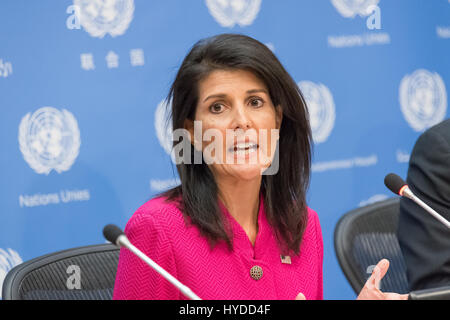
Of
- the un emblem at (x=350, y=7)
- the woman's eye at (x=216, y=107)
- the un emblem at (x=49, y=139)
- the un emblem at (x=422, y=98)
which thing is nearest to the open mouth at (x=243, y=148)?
the woman's eye at (x=216, y=107)

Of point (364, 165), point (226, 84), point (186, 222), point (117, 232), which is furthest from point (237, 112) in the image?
point (364, 165)

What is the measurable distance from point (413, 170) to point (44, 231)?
1505 millimetres

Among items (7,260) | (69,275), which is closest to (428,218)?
(69,275)

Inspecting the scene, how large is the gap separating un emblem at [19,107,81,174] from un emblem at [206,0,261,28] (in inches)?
33.2

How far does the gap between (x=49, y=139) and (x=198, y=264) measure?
126 centimetres

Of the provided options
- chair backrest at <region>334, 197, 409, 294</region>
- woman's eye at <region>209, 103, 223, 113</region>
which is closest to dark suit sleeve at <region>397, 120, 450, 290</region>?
chair backrest at <region>334, 197, 409, 294</region>

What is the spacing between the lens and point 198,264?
154 cm

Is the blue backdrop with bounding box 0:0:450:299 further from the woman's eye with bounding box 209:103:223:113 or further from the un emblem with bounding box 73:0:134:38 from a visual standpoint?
the woman's eye with bounding box 209:103:223:113

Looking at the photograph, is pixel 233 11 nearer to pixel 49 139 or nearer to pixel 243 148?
pixel 49 139

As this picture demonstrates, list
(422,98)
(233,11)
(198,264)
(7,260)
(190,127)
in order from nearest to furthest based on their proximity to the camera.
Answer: (198,264) < (190,127) < (7,260) < (233,11) < (422,98)

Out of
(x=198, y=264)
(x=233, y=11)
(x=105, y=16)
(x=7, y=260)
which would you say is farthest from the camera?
(x=233, y=11)

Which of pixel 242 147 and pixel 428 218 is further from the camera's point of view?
pixel 428 218

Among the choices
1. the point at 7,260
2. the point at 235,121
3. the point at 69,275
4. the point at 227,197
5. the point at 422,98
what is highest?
the point at 235,121

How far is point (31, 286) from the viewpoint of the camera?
167 cm
